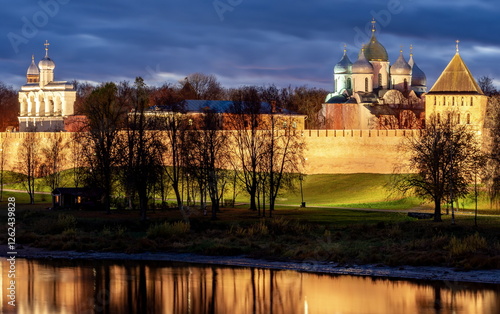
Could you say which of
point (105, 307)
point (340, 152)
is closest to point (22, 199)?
point (340, 152)

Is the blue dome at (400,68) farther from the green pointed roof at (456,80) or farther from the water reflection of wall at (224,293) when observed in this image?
the water reflection of wall at (224,293)

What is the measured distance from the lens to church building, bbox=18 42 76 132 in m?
113

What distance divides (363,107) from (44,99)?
3781cm

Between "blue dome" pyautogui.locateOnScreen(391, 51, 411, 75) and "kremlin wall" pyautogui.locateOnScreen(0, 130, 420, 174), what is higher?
"blue dome" pyautogui.locateOnScreen(391, 51, 411, 75)

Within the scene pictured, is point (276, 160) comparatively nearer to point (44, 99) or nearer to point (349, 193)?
point (349, 193)

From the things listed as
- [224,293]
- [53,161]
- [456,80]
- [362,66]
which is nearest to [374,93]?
[362,66]

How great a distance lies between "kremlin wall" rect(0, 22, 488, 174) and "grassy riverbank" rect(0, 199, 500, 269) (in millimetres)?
28239

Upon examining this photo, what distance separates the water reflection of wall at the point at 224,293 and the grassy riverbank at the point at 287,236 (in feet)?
9.63

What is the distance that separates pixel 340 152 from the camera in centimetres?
8112

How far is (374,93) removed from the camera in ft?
347

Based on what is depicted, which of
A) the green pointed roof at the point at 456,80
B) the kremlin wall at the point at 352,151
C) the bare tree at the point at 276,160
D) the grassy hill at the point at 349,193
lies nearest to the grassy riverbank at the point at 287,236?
the bare tree at the point at 276,160

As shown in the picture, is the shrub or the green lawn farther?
the green lawn

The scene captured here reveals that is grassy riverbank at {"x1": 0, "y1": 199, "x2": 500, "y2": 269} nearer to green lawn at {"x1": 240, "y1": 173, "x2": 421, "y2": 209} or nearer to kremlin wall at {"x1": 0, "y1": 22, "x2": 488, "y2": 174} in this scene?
green lawn at {"x1": 240, "y1": 173, "x2": 421, "y2": 209}

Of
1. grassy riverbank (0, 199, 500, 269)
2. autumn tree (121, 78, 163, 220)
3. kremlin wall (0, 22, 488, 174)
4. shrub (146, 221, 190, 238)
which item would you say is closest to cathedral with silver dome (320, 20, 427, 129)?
kremlin wall (0, 22, 488, 174)
